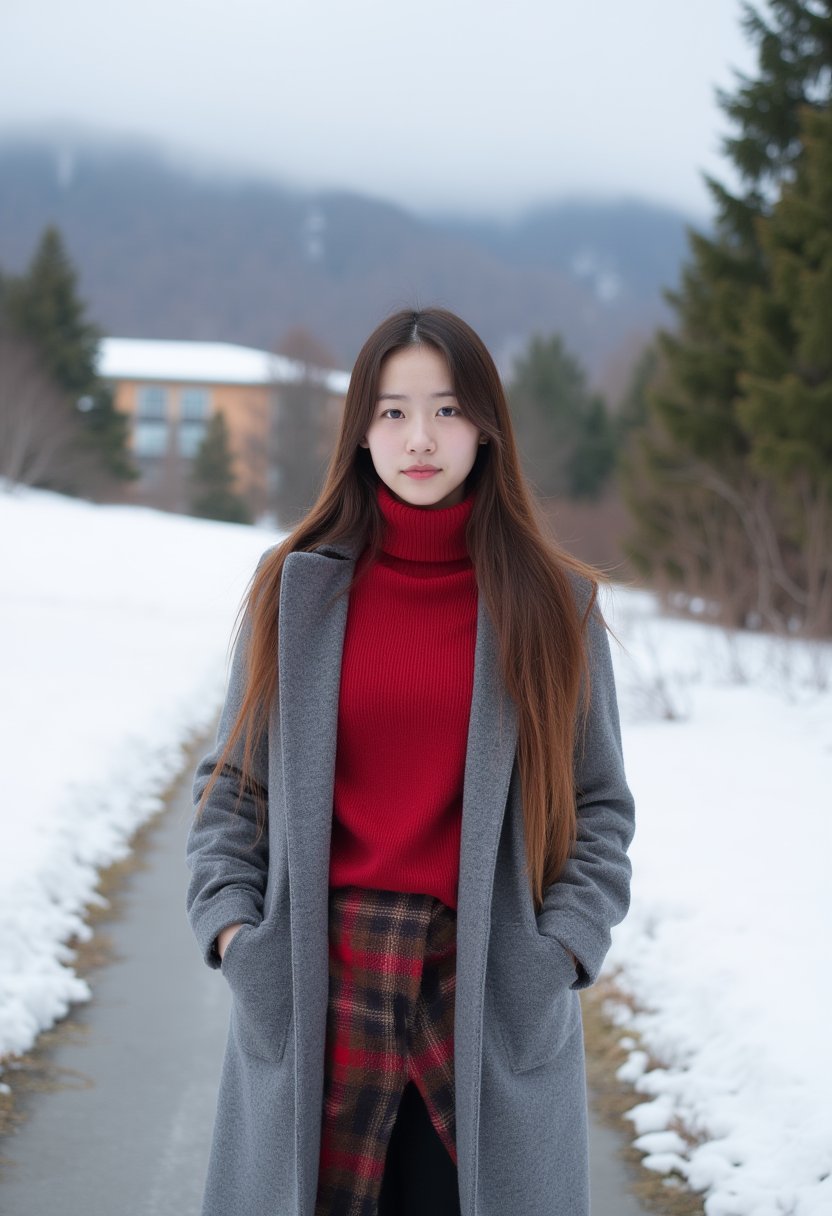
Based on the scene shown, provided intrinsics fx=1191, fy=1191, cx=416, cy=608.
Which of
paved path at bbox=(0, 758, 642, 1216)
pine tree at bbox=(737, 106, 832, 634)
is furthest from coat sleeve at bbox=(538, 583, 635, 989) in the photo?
pine tree at bbox=(737, 106, 832, 634)

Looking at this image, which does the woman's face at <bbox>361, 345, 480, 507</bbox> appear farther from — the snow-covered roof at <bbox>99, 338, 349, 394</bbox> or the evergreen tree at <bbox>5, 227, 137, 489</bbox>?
the snow-covered roof at <bbox>99, 338, 349, 394</bbox>

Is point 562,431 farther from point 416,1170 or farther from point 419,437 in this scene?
point 416,1170

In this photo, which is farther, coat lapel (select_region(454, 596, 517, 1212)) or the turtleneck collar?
the turtleneck collar

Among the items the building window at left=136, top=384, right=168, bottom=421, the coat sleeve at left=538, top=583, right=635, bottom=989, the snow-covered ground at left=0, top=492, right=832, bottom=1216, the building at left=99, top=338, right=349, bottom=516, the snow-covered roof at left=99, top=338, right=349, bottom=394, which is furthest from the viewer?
the building window at left=136, top=384, right=168, bottom=421

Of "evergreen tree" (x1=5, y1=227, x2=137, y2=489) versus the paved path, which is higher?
"evergreen tree" (x1=5, y1=227, x2=137, y2=489)

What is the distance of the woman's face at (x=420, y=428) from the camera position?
7.55 ft

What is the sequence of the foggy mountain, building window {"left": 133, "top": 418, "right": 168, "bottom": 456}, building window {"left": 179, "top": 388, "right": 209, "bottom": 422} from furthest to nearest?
the foggy mountain
building window {"left": 133, "top": 418, "right": 168, "bottom": 456}
building window {"left": 179, "top": 388, "right": 209, "bottom": 422}

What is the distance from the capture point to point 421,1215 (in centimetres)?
223

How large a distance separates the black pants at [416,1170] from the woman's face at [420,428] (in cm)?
114

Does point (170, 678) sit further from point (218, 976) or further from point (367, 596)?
point (367, 596)

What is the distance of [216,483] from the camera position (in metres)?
57.7

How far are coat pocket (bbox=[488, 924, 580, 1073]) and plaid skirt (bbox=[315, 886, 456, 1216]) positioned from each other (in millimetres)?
90

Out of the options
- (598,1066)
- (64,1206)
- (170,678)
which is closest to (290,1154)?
(64,1206)

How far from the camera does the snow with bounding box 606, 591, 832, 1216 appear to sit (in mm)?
3539
